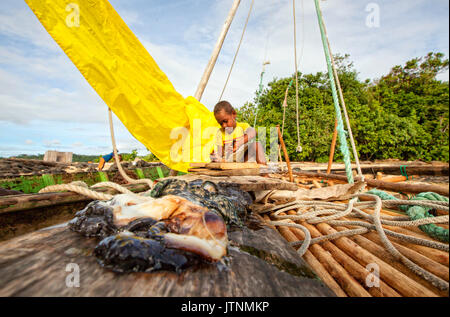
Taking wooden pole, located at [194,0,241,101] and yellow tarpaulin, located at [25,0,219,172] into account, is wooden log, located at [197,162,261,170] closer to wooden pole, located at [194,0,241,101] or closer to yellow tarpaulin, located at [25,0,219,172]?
yellow tarpaulin, located at [25,0,219,172]

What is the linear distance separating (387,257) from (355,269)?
18 centimetres

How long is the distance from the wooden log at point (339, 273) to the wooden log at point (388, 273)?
0.35ft

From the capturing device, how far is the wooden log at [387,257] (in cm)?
70

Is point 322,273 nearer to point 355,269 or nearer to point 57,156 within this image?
point 355,269

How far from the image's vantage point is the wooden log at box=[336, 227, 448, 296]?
2.28 ft

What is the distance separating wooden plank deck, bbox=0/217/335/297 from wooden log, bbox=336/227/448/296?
454 millimetres

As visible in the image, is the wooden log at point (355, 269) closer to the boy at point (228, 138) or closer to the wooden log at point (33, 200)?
the wooden log at point (33, 200)

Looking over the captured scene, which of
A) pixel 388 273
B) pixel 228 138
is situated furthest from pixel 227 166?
pixel 388 273

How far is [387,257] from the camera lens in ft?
2.87

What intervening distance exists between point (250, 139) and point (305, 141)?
29.2ft

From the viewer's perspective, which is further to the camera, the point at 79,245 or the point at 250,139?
the point at 250,139

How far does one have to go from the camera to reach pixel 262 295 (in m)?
0.53
